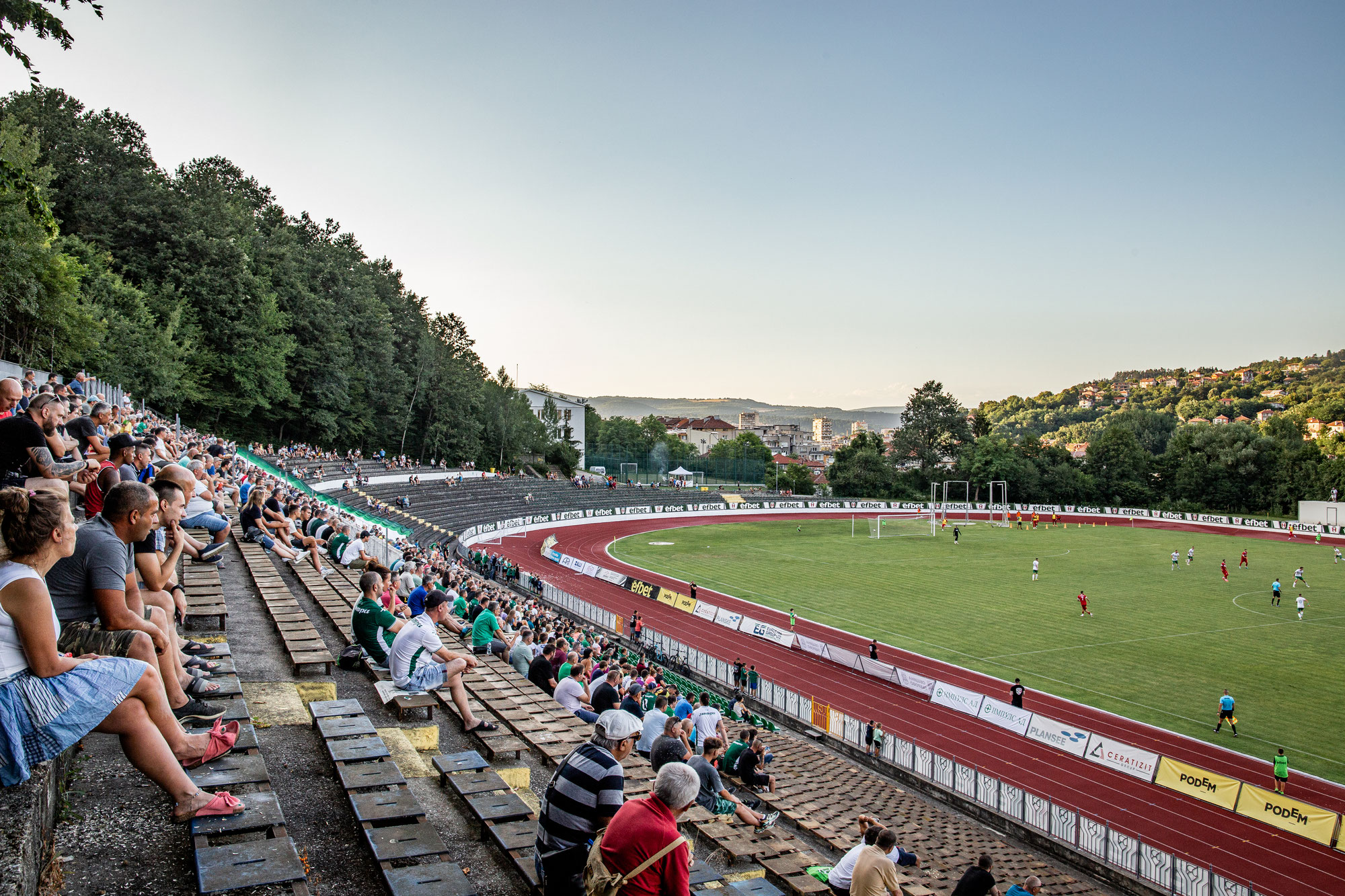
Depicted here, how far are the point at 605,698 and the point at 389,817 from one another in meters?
4.96

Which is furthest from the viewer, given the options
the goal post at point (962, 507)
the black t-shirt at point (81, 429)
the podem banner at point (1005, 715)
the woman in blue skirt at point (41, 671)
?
the goal post at point (962, 507)

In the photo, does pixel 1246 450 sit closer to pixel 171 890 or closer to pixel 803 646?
pixel 803 646

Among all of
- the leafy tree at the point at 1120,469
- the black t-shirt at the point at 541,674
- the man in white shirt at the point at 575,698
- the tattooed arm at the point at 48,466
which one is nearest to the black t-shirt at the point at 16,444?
the tattooed arm at the point at 48,466

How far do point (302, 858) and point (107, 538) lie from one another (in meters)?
2.09

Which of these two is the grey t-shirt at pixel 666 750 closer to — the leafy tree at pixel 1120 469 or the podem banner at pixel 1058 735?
the podem banner at pixel 1058 735

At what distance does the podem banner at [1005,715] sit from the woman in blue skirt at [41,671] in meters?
19.2

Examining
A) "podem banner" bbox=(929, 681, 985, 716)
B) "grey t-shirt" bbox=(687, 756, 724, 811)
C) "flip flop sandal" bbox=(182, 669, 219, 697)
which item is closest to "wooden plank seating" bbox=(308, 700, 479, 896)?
"flip flop sandal" bbox=(182, 669, 219, 697)

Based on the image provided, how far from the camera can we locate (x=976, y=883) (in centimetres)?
739

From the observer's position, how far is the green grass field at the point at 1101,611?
21406 mm

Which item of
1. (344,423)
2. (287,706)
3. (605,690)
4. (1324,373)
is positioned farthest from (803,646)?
(1324,373)

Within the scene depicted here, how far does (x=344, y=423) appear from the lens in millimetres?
59031

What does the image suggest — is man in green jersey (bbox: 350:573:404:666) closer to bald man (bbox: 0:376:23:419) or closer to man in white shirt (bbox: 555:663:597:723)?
man in white shirt (bbox: 555:663:597:723)

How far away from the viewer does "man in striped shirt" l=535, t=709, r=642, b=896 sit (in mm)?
4145

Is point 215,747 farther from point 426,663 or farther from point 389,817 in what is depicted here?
point 426,663
